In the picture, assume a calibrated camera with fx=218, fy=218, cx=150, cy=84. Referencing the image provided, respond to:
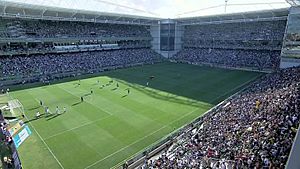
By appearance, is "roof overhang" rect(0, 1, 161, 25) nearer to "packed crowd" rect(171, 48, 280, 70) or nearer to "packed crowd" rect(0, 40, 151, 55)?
"packed crowd" rect(0, 40, 151, 55)

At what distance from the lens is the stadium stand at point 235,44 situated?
4850cm

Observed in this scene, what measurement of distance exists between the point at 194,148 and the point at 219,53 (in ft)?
150

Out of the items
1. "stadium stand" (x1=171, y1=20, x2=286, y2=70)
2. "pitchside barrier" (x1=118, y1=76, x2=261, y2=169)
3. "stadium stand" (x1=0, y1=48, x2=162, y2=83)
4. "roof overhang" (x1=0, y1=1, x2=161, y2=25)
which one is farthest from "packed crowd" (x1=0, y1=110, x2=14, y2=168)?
"stadium stand" (x1=171, y1=20, x2=286, y2=70)

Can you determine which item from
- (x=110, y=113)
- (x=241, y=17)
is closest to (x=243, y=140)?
(x=110, y=113)

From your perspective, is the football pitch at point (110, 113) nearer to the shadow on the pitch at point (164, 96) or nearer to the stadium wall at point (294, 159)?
the shadow on the pitch at point (164, 96)

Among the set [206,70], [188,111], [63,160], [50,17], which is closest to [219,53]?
[206,70]

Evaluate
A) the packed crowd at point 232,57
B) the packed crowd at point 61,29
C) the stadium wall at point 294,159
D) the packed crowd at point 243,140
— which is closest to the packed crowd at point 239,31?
the packed crowd at point 232,57

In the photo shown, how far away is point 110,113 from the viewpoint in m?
24.4

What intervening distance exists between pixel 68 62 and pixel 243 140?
39456 millimetres

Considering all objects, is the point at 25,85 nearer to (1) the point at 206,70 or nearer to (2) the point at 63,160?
(2) the point at 63,160

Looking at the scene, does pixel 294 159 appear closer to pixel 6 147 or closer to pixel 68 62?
pixel 6 147

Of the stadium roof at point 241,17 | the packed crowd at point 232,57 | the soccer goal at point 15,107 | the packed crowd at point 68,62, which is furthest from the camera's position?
the packed crowd at point 232,57

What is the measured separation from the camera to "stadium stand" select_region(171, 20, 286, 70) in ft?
159

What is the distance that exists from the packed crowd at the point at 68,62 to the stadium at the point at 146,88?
244 millimetres
